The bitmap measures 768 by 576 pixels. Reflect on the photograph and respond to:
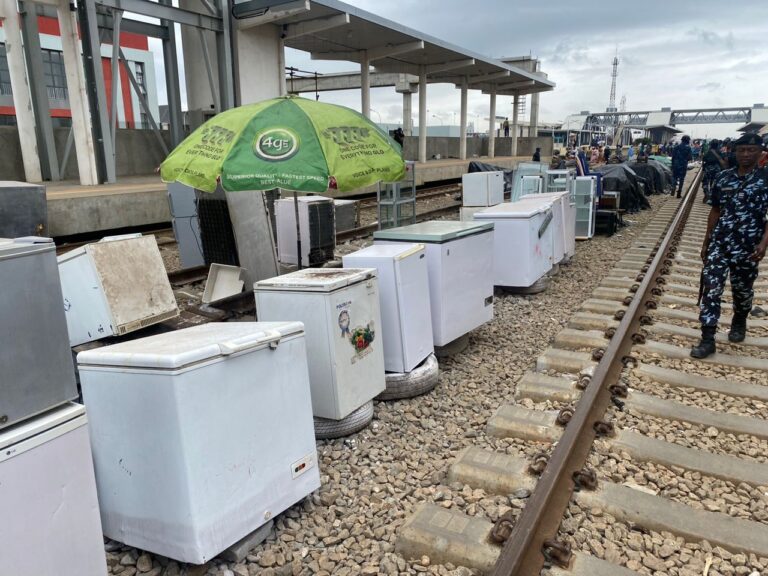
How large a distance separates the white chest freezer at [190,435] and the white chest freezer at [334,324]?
0.68 metres

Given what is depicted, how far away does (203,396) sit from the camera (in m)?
2.43

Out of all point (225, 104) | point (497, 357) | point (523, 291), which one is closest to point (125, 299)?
point (497, 357)

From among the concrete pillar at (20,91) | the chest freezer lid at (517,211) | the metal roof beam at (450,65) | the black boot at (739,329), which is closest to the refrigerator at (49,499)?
the black boot at (739,329)

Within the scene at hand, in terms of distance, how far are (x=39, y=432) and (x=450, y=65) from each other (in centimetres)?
2804

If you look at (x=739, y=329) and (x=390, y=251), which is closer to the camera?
(x=390, y=251)

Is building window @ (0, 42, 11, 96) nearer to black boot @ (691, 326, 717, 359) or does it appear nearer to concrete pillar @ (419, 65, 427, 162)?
concrete pillar @ (419, 65, 427, 162)

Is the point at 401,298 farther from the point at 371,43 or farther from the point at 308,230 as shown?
the point at 371,43

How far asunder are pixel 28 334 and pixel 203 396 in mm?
736

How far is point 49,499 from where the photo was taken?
1.98 meters

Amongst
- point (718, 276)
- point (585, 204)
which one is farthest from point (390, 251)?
point (585, 204)

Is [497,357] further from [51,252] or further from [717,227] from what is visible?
[51,252]

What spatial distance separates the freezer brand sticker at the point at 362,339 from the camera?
3.75m

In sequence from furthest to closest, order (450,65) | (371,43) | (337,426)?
(450,65) < (371,43) < (337,426)

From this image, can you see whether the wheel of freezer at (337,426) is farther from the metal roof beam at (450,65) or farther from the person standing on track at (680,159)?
the metal roof beam at (450,65)
